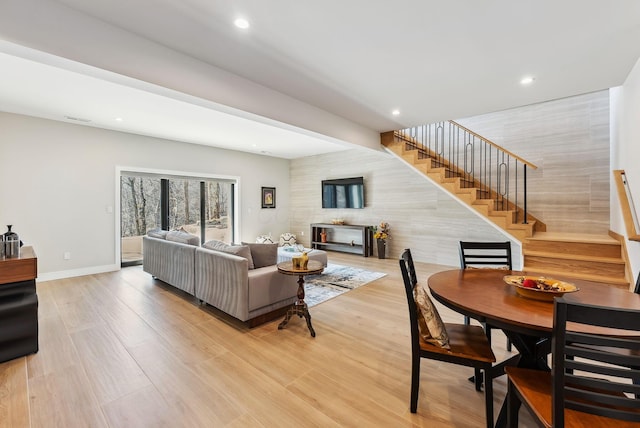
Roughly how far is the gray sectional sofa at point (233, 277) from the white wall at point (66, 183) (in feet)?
7.55

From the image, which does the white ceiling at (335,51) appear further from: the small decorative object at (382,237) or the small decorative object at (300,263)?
the small decorative object at (382,237)

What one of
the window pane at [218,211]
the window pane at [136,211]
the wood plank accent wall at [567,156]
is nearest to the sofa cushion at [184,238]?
the window pane at [136,211]

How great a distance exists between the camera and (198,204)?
6.99m

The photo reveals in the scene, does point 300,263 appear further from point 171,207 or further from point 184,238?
point 171,207

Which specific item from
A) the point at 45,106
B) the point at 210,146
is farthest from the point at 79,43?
the point at 210,146

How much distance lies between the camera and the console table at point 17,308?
2.29 meters

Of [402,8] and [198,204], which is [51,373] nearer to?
Answer: [402,8]

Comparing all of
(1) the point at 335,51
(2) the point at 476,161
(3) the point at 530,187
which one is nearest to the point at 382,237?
(2) the point at 476,161

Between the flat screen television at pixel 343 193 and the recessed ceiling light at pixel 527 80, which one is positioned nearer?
the recessed ceiling light at pixel 527 80

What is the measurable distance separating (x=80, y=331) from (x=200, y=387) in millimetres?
1836

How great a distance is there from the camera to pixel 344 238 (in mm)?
7719

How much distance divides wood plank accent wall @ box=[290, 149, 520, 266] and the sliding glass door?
100 inches

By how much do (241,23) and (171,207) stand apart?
5.29m

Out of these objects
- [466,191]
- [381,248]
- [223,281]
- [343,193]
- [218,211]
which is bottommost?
[381,248]
